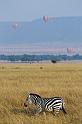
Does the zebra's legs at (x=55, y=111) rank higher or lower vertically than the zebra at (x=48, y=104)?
lower

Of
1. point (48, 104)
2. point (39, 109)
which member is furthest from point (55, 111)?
point (39, 109)

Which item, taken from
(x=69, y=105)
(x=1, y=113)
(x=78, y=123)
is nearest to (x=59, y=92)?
(x=69, y=105)

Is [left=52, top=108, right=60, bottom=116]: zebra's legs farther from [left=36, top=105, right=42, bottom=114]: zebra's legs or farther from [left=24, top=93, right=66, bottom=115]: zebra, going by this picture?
[left=36, top=105, right=42, bottom=114]: zebra's legs

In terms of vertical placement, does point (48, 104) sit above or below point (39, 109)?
above

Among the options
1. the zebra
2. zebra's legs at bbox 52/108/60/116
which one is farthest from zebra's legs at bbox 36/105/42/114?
zebra's legs at bbox 52/108/60/116

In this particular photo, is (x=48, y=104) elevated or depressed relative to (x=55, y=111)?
elevated

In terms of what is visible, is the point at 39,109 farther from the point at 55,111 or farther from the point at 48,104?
the point at 55,111

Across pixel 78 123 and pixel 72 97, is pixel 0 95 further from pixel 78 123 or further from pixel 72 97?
pixel 78 123

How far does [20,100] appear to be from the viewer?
16.8 meters

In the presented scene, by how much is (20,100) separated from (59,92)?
2.60 meters

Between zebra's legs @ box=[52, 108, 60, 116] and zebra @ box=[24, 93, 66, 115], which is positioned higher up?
zebra @ box=[24, 93, 66, 115]

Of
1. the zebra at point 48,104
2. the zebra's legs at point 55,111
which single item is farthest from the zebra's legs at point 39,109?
the zebra's legs at point 55,111

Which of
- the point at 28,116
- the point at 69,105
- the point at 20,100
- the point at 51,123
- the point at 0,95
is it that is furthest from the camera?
the point at 0,95

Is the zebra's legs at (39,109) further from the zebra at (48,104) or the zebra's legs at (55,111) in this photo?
the zebra's legs at (55,111)
